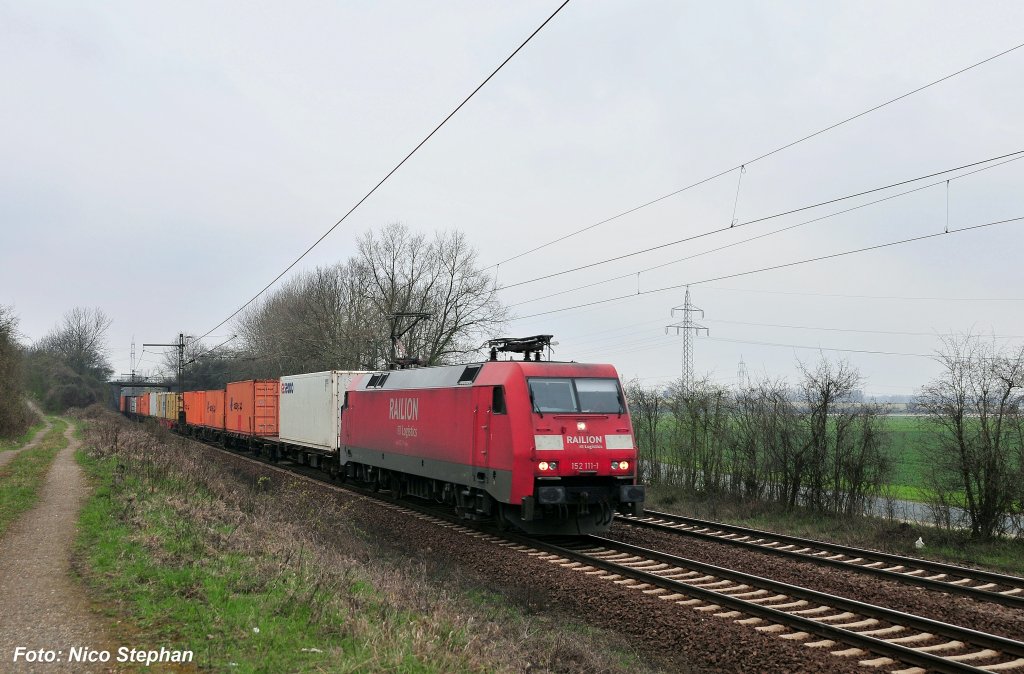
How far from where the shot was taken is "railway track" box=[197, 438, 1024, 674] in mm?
7543

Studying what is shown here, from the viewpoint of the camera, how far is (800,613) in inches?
360

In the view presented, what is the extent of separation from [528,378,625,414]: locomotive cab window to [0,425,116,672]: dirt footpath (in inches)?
280

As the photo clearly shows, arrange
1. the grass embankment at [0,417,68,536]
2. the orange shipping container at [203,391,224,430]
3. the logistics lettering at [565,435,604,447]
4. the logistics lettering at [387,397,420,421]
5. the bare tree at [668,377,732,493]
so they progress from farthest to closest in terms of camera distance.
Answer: the orange shipping container at [203,391,224,430]
the bare tree at [668,377,732,493]
the logistics lettering at [387,397,420,421]
the grass embankment at [0,417,68,536]
the logistics lettering at [565,435,604,447]

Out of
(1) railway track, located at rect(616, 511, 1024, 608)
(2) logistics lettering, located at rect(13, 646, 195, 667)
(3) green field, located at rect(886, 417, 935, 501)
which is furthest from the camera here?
(3) green field, located at rect(886, 417, 935, 501)

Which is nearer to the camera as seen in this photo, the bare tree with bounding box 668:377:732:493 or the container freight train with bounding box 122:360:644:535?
the container freight train with bounding box 122:360:644:535

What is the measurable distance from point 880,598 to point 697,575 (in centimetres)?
237

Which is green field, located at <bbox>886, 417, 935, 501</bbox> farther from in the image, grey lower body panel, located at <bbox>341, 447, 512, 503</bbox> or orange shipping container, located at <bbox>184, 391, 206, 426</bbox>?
orange shipping container, located at <bbox>184, 391, 206, 426</bbox>

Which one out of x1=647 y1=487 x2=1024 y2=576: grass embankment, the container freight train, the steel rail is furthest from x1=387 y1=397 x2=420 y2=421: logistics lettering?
x1=647 y1=487 x2=1024 y2=576: grass embankment

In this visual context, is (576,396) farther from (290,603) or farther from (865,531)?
(290,603)

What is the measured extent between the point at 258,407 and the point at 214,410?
33.3ft

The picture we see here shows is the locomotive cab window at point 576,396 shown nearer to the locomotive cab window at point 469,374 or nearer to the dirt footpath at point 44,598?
the locomotive cab window at point 469,374

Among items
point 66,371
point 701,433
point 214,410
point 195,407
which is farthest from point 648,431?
point 66,371

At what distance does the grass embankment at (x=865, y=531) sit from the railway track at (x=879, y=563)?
1384mm

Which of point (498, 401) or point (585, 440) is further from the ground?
point (498, 401)
